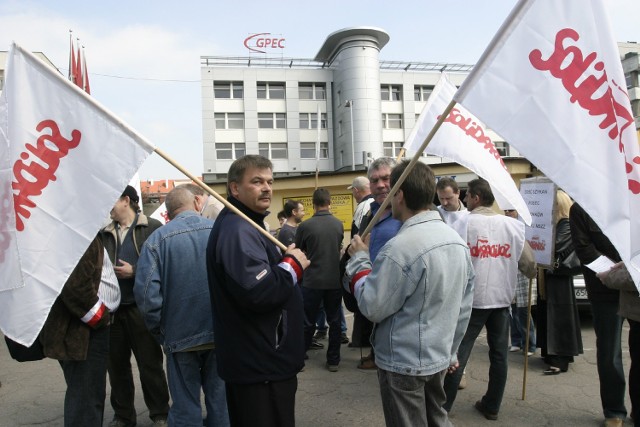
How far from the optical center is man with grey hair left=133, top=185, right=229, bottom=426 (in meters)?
3.28

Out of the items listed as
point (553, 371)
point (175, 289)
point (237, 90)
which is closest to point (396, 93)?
point (237, 90)

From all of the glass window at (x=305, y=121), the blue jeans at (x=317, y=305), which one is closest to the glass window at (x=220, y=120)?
the glass window at (x=305, y=121)

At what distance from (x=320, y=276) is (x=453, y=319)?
11.4 ft

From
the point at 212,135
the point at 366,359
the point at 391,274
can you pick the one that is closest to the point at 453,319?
the point at 391,274

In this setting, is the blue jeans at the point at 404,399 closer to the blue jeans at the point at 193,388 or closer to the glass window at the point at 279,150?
the blue jeans at the point at 193,388

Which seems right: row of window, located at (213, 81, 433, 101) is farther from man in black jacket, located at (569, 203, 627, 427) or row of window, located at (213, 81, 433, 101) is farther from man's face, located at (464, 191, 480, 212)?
man in black jacket, located at (569, 203, 627, 427)

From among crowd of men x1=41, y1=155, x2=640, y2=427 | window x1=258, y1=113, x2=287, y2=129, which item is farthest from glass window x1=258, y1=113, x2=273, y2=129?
crowd of men x1=41, y1=155, x2=640, y2=427

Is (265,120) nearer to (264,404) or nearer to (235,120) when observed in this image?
(235,120)

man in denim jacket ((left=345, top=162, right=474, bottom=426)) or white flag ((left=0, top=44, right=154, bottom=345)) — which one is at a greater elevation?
white flag ((left=0, top=44, right=154, bottom=345))

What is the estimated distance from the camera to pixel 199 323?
3293mm

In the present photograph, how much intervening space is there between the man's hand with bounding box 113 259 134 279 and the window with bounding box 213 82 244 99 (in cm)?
4031

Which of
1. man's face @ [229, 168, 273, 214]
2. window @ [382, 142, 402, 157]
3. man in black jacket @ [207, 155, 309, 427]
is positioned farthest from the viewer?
window @ [382, 142, 402, 157]

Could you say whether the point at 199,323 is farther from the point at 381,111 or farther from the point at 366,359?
the point at 381,111

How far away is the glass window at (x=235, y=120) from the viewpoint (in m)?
42.2
